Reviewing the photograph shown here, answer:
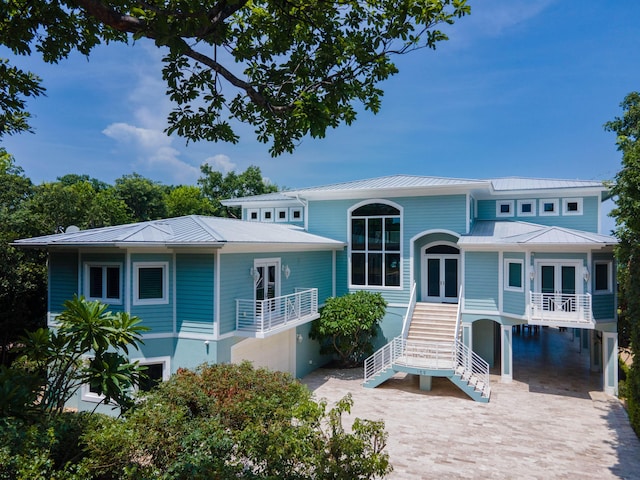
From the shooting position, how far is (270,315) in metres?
12.5

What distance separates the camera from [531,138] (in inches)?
693

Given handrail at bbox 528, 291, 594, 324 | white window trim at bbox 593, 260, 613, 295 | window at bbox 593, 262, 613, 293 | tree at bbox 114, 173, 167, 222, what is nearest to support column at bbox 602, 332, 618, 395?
handrail at bbox 528, 291, 594, 324

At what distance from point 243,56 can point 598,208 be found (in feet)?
57.4

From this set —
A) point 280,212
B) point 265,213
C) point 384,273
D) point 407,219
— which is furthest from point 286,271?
point 265,213

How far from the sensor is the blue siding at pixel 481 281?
15586 millimetres

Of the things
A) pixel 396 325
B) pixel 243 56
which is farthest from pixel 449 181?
pixel 243 56

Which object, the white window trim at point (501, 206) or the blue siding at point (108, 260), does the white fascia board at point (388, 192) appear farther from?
the blue siding at point (108, 260)

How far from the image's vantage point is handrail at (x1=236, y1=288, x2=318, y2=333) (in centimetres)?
1225

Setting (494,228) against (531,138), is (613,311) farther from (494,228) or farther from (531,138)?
(531,138)

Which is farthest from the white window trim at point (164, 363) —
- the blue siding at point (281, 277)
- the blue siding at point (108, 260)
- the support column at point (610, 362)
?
the support column at point (610, 362)

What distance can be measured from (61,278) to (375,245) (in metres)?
12.0

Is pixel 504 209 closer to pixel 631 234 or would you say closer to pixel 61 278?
pixel 631 234

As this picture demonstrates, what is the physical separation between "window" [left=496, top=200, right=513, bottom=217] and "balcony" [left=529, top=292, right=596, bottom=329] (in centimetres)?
532

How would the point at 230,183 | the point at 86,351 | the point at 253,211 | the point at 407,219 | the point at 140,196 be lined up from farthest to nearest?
1. the point at 230,183
2. the point at 140,196
3. the point at 253,211
4. the point at 407,219
5. the point at 86,351
